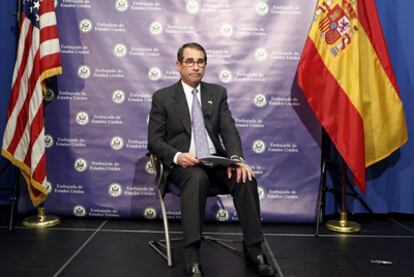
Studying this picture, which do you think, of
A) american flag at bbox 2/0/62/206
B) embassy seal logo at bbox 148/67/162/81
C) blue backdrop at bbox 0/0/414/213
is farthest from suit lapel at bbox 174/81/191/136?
blue backdrop at bbox 0/0/414/213

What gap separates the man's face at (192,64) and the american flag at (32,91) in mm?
1238

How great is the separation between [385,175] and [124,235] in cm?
249

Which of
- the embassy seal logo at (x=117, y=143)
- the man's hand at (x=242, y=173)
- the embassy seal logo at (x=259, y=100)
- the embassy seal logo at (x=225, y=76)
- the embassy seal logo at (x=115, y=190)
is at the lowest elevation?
the embassy seal logo at (x=115, y=190)

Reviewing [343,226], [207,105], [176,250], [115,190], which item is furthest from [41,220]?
[343,226]

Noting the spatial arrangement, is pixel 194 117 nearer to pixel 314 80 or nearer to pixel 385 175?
pixel 314 80

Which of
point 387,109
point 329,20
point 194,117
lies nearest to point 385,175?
point 387,109

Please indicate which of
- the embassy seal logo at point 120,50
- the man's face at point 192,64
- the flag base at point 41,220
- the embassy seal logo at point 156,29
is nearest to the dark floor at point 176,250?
the flag base at point 41,220

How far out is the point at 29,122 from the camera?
408 centimetres

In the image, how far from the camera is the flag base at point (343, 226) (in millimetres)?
4152

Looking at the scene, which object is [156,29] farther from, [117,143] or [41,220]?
[41,220]

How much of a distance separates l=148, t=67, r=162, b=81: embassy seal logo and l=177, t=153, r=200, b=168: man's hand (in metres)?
1.32

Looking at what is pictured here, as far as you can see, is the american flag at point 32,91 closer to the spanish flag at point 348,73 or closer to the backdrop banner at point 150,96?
the backdrop banner at point 150,96

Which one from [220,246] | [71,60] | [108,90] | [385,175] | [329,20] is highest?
[329,20]

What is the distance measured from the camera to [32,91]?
4.07 metres
